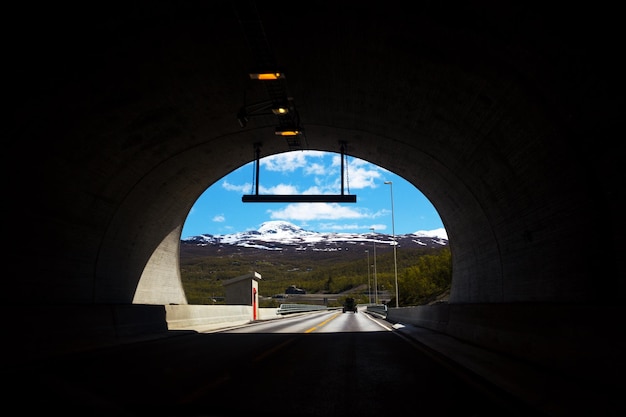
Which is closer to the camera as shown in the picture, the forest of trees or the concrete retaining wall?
the concrete retaining wall

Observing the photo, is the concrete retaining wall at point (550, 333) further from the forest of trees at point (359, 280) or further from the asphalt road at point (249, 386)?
the forest of trees at point (359, 280)

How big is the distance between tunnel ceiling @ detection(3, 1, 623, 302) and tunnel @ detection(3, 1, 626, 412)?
0.05 meters

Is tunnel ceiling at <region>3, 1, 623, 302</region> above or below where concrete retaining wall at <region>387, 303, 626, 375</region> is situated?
above

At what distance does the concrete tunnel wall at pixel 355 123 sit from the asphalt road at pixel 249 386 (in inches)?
93.2

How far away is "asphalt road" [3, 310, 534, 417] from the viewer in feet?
19.6

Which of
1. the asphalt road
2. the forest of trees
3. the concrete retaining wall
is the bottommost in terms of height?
the asphalt road

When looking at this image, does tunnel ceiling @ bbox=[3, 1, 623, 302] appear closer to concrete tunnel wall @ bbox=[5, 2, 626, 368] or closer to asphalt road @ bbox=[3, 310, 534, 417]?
concrete tunnel wall @ bbox=[5, 2, 626, 368]

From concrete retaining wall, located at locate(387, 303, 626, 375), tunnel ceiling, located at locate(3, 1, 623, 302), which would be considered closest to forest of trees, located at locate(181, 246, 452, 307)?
tunnel ceiling, located at locate(3, 1, 623, 302)

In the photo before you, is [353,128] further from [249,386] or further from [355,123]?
[249,386]

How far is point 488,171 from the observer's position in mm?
13336

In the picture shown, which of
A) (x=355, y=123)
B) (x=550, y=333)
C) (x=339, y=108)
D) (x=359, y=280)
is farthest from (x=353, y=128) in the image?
(x=359, y=280)

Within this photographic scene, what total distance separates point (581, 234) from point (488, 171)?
11.8 ft

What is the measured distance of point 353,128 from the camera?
1697 centimetres

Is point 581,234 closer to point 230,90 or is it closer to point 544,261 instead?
point 544,261
